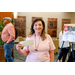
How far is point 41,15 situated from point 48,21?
48 cm

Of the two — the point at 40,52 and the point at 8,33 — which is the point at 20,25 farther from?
the point at 40,52

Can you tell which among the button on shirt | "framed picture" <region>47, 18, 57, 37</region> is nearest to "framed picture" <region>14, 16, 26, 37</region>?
"framed picture" <region>47, 18, 57, 37</region>

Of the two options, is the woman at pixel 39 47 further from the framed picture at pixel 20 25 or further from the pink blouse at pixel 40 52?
the framed picture at pixel 20 25

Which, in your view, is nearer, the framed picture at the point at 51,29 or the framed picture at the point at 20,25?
the framed picture at the point at 51,29

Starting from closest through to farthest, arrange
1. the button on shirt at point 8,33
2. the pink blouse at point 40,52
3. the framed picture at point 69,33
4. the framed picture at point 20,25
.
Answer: the pink blouse at point 40,52
the framed picture at point 69,33
the button on shirt at point 8,33
the framed picture at point 20,25

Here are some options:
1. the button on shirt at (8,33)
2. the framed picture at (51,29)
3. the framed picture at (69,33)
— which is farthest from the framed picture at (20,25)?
the framed picture at (69,33)

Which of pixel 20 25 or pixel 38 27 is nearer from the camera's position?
pixel 38 27

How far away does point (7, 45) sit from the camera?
8.03ft

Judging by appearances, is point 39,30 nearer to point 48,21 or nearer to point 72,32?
point 72,32

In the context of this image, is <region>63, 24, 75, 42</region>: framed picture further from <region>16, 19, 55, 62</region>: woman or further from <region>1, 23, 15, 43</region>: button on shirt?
<region>1, 23, 15, 43</region>: button on shirt

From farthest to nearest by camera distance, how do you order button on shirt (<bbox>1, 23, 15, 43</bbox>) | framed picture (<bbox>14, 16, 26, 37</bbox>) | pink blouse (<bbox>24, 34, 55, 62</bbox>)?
framed picture (<bbox>14, 16, 26, 37</bbox>), button on shirt (<bbox>1, 23, 15, 43</bbox>), pink blouse (<bbox>24, 34, 55, 62</bbox>)

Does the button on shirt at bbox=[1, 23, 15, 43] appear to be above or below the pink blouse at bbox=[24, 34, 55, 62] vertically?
above

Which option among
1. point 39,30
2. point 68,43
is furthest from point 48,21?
point 39,30

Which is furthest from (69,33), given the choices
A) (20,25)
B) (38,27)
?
(20,25)
